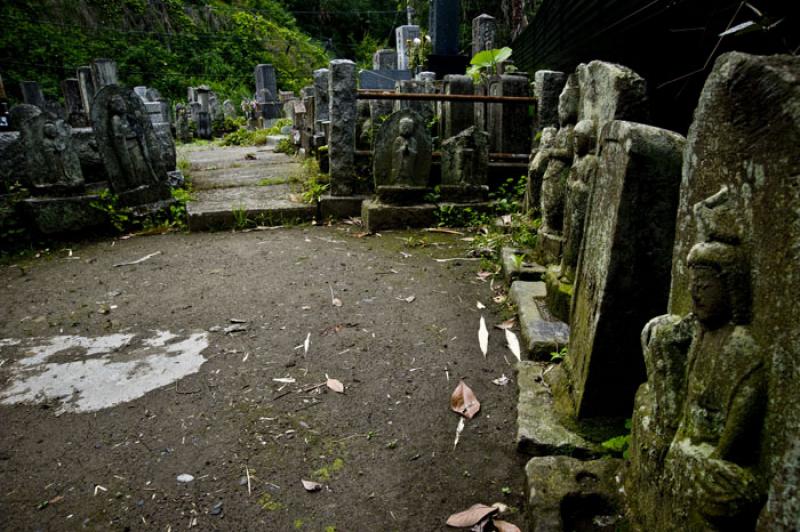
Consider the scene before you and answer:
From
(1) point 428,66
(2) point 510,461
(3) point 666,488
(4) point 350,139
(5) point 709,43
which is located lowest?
(2) point 510,461

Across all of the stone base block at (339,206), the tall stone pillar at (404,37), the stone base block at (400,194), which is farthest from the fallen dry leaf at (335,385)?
the tall stone pillar at (404,37)

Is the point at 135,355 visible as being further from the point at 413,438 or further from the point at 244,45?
the point at 244,45

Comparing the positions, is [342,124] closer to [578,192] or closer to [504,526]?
[578,192]

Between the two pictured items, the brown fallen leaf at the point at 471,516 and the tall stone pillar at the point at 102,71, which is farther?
the tall stone pillar at the point at 102,71

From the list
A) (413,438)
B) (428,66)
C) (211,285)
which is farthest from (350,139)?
(428,66)

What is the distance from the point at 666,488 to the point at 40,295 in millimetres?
4277

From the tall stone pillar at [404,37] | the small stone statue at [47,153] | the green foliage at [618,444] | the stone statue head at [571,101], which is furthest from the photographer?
the tall stone pillar at [404,37]

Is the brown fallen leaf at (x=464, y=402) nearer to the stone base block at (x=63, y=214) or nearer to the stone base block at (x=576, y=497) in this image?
the stone base block at (x=576, y=497)

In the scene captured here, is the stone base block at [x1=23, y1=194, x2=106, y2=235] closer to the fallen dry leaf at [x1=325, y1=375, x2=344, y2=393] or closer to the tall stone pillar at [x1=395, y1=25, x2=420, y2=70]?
the fallen dry leaf at [x1=325, y1=375, x2=344, y2=393]

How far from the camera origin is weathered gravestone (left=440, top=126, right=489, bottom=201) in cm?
508

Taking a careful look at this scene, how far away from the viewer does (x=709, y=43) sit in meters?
2.72

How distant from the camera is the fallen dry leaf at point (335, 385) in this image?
2.52 meters

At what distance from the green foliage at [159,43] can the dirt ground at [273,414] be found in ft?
60.8

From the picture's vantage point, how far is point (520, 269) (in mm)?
3533
